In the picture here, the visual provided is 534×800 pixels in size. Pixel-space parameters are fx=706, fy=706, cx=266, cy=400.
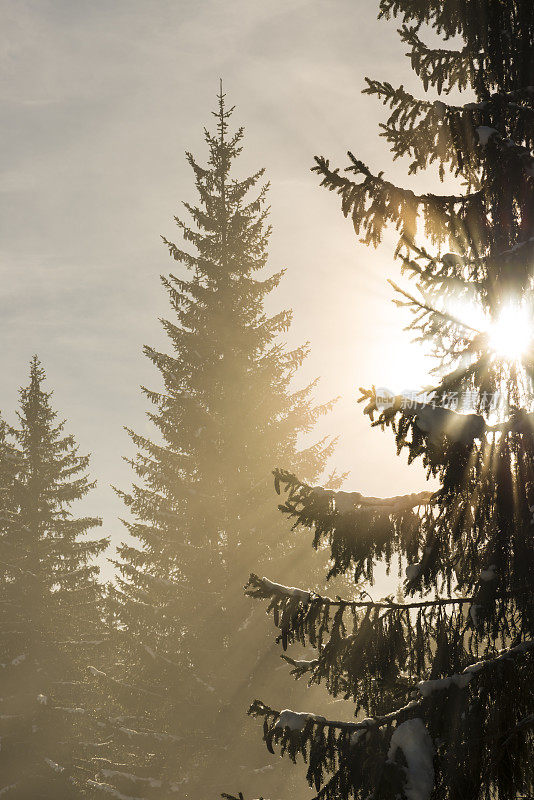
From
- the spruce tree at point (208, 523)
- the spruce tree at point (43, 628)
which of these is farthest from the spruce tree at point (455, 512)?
the spruce tree at point (43, 628)

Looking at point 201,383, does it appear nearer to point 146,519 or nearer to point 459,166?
point 146,519

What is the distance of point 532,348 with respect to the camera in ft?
16.5

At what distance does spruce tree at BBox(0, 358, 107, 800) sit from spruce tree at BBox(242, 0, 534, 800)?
20592mm

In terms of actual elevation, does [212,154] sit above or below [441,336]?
above

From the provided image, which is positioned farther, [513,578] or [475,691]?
[513,578]

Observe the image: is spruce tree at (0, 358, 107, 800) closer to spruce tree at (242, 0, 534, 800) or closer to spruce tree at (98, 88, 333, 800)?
spruce tree at (98, 88, 333, 800)

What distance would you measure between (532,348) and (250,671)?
518 inches

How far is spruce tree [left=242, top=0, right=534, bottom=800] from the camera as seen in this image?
4.54 metres

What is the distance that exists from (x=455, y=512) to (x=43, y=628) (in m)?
24.6

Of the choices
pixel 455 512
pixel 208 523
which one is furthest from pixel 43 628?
pixel 455 512

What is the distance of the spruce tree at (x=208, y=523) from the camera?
1634 cm

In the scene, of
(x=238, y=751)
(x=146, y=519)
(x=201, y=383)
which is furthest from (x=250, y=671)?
(x=201, y=383)

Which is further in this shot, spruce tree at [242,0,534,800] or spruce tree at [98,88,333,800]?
spruce tree at [98,88,333,800]

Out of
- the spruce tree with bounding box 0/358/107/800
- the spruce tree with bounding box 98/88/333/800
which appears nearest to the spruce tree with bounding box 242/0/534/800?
the spruce tree with bounding box 98/88/333/800
